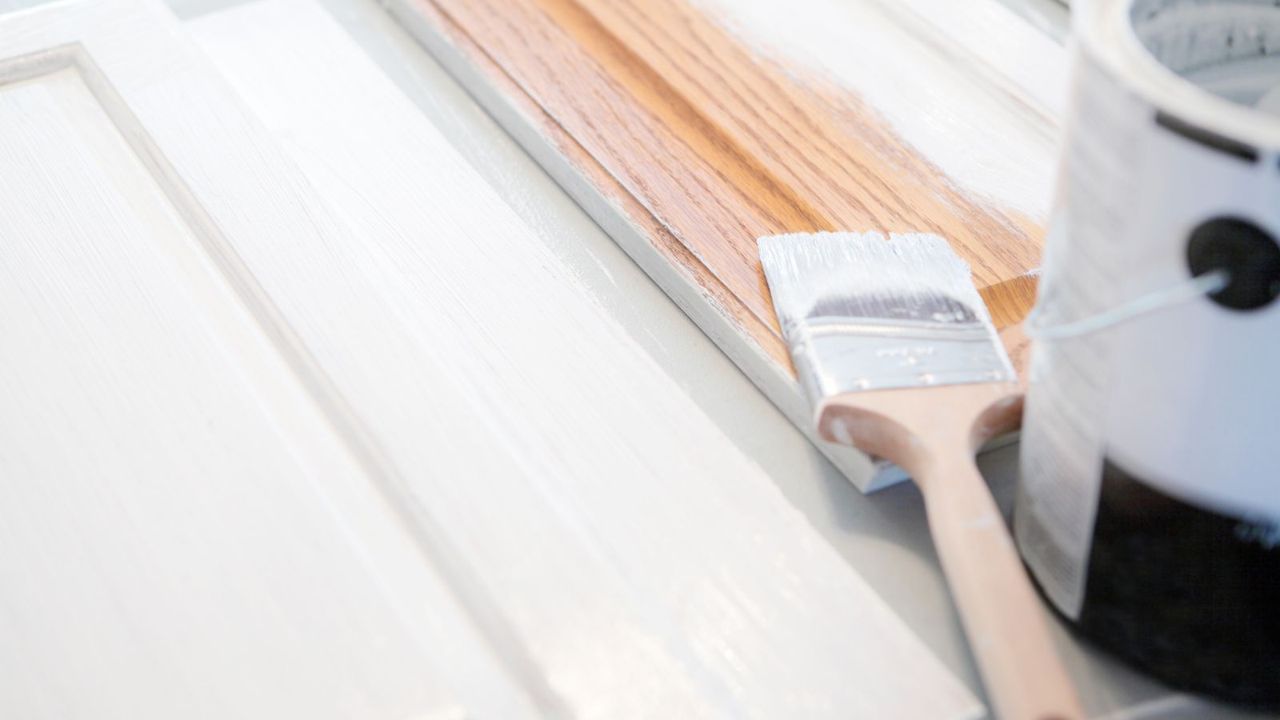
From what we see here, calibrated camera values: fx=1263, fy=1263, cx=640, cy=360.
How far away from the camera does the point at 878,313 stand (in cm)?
56

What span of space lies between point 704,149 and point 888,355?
24cm

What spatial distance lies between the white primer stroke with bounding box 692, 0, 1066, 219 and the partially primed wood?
21 centimetres

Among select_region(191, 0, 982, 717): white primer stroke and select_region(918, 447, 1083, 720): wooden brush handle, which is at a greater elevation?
select_region(191, 0, 982, 717): white primer stroke

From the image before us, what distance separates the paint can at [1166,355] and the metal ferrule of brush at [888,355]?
56 millimetres

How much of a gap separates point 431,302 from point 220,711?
9.6 inches

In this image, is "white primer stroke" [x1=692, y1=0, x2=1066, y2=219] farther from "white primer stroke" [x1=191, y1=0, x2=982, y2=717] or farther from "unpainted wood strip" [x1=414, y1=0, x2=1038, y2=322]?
"white primer stroke" [x1=191, y1=0, x2=982, y2=717]

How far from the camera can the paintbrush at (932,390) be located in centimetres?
44

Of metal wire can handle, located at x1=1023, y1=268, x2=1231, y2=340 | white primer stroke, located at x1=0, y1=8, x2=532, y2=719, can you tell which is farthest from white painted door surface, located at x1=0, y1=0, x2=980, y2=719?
metal wire can handle, located at x1=1023, y1=268, x2=1231, y2=340

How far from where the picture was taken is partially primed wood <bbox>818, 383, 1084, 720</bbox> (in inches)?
17.0

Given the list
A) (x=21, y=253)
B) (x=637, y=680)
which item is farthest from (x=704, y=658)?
(x=21, y=253)

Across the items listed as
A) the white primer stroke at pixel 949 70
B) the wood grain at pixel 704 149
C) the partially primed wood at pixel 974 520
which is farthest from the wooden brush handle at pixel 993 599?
the white primer stroke at pixel 949 70

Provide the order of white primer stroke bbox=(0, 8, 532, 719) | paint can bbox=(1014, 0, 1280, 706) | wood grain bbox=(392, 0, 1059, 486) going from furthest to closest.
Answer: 1. wood grain bbox=(392, 0, 1059, 486)
2. white primer stroke bbox=(0, 8, 532, 719)
3. paint can bbox=(1014, 0, 1280, 706)

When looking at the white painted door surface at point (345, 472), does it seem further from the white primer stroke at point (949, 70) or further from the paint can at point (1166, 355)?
the white primer stroke at point (949, 70)

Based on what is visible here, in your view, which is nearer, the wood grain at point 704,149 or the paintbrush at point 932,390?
the paintbrush at point 932,390
